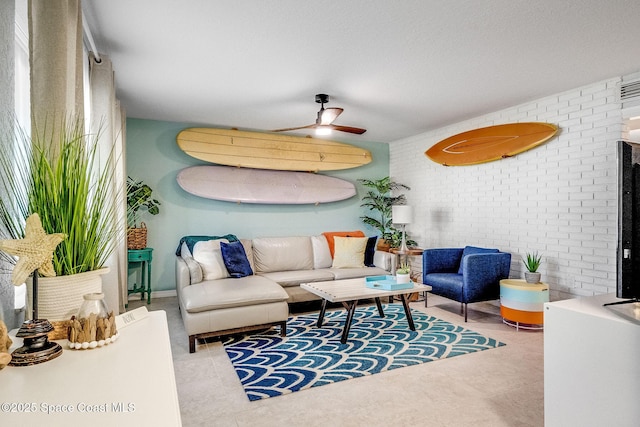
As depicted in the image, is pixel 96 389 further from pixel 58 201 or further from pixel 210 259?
pixel 210 259

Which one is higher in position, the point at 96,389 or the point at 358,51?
the point at 358,51

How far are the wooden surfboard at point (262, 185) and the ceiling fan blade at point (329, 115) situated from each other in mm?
1787

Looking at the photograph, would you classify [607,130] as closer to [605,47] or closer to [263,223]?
[605,47]

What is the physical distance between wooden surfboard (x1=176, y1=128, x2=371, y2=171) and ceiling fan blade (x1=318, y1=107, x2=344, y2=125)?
167cm

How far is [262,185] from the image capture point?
210 inches

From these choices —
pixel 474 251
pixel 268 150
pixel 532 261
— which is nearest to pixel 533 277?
pixel 532 261

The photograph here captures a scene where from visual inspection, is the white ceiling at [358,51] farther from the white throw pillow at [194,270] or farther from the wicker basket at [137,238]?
the white throw pillow at [194,270]

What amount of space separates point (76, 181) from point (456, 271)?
170 inches

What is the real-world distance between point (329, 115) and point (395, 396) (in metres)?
2.58

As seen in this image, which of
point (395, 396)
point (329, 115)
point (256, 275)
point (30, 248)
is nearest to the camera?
point (30, 248)

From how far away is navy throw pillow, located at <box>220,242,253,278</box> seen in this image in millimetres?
3895

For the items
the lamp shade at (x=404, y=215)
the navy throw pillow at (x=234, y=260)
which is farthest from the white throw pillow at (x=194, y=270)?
the lamp shade at (x=404, y=215)

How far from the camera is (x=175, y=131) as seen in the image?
195 inches

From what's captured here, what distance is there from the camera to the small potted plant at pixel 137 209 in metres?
4.33
